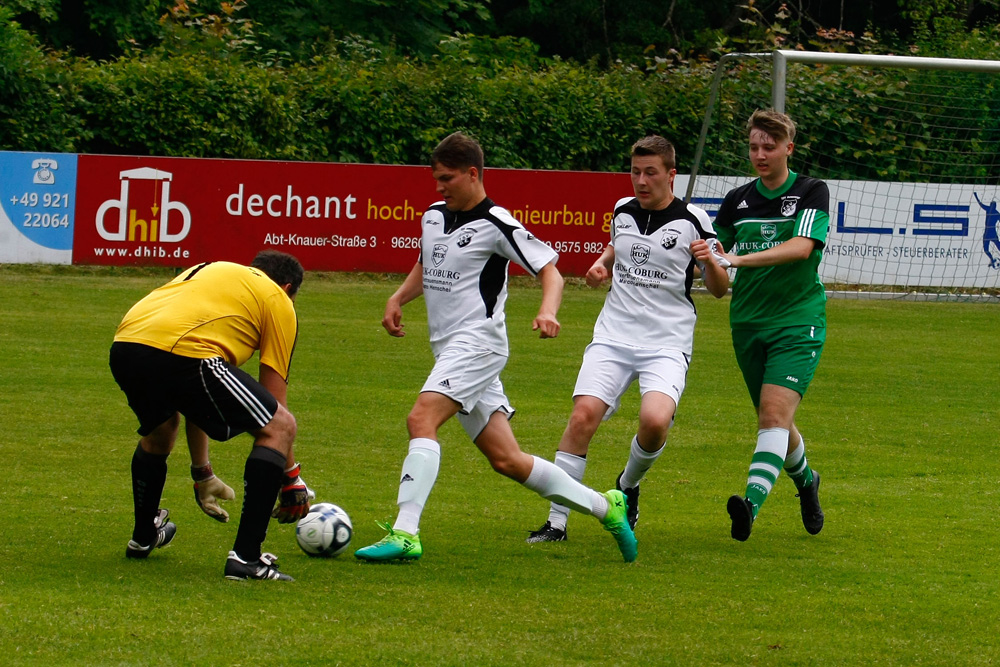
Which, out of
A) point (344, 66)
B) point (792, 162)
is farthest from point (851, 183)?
point (344, 66)

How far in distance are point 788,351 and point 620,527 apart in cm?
132

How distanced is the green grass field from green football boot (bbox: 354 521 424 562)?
57 millimetres

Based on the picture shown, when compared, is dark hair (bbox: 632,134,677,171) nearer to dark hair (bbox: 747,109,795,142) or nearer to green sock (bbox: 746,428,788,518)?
dark hair (bbox: 747,109,795,142)

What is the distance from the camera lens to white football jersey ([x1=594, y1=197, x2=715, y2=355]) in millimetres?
6945

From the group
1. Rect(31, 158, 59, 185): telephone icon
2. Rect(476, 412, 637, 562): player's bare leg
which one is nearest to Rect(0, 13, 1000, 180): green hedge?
Rect(31, 158, 59, 185): telephone icon

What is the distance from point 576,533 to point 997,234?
1491 centimetres

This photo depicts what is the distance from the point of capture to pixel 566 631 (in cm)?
513

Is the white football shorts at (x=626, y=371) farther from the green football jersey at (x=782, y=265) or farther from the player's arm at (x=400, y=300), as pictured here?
the player's arm at (x=400, y=300)

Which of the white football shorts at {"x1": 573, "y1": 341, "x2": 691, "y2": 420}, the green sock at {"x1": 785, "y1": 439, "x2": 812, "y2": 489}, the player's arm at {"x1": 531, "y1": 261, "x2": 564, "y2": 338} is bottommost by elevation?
the green sock at {"x1": 785, "y1": 439, "x2": 812, "y2": 489}

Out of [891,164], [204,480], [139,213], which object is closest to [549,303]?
[204,480]

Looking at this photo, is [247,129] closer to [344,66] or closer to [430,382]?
[344,66]

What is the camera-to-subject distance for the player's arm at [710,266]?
6.58m

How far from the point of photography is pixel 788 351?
6.96 m

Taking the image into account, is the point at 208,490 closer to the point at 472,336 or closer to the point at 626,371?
the point at 472,336
